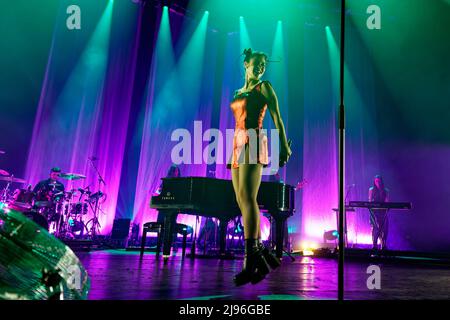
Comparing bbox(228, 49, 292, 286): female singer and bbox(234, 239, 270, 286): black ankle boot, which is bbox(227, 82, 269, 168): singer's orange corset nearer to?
bbox(228, 49, 292, 286): female singer

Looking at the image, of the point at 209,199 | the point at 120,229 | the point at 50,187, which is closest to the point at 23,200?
the point at 50,187

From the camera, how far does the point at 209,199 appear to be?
4223mm

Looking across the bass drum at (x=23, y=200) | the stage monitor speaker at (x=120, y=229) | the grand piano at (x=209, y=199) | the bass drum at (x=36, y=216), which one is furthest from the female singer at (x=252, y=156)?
the stage monitor speaker at (x=120, y=229)

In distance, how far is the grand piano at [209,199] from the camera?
4.05 meters

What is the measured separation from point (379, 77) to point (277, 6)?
12.4 ft

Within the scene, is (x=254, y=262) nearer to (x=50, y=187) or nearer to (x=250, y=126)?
(x=250, y=126)

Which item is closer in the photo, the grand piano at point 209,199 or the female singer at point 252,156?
the female singer at point 252,156

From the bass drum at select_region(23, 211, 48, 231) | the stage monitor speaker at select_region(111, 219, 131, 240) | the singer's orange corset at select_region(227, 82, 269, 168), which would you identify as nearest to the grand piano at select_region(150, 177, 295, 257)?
the singer's orange corset at select_region(227, 82, 269, 168)

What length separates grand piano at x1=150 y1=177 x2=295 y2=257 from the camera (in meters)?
4.05

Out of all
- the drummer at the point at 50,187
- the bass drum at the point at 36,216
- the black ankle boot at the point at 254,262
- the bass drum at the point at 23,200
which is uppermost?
the drummer at the point at 50,187

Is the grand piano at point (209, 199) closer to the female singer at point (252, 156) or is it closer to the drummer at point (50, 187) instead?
the female singer at point (252, 156)
